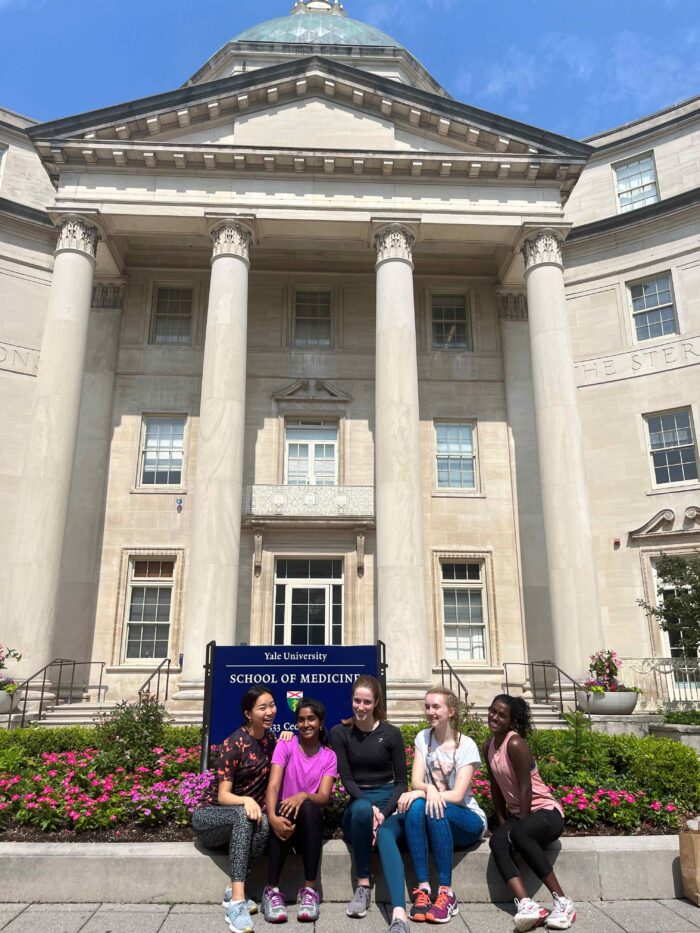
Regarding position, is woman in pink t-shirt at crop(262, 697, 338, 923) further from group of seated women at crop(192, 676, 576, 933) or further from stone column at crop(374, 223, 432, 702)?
stone column at crop(374, 223, 432, 702)

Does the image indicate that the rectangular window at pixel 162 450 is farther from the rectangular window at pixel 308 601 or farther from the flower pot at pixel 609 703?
the flower pot at pixel 609 703

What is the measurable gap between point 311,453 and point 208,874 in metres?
16.0

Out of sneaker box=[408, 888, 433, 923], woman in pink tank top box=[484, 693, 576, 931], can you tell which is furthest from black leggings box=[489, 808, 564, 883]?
sneaker box=[408, 888, 433, 923]

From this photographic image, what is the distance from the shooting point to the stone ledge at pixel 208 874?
20.0ft

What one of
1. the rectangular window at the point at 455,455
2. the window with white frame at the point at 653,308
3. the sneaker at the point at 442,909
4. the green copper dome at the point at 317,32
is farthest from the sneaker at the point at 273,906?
the green copper dome at the point at 317,32

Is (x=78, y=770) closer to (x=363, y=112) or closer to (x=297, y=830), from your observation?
(x=297, y=830)

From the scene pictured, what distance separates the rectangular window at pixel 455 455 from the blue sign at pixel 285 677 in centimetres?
1351

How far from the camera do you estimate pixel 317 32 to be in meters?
32.8

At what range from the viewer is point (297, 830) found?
6035 millimetres

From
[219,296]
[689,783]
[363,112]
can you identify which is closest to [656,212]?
[363,112]

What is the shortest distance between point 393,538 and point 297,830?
11.0 metres

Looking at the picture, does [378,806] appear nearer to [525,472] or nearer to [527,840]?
[527,840]

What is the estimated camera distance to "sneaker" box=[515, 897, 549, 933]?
5504 mm

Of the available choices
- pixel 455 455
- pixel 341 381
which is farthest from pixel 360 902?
pixel 341 381
